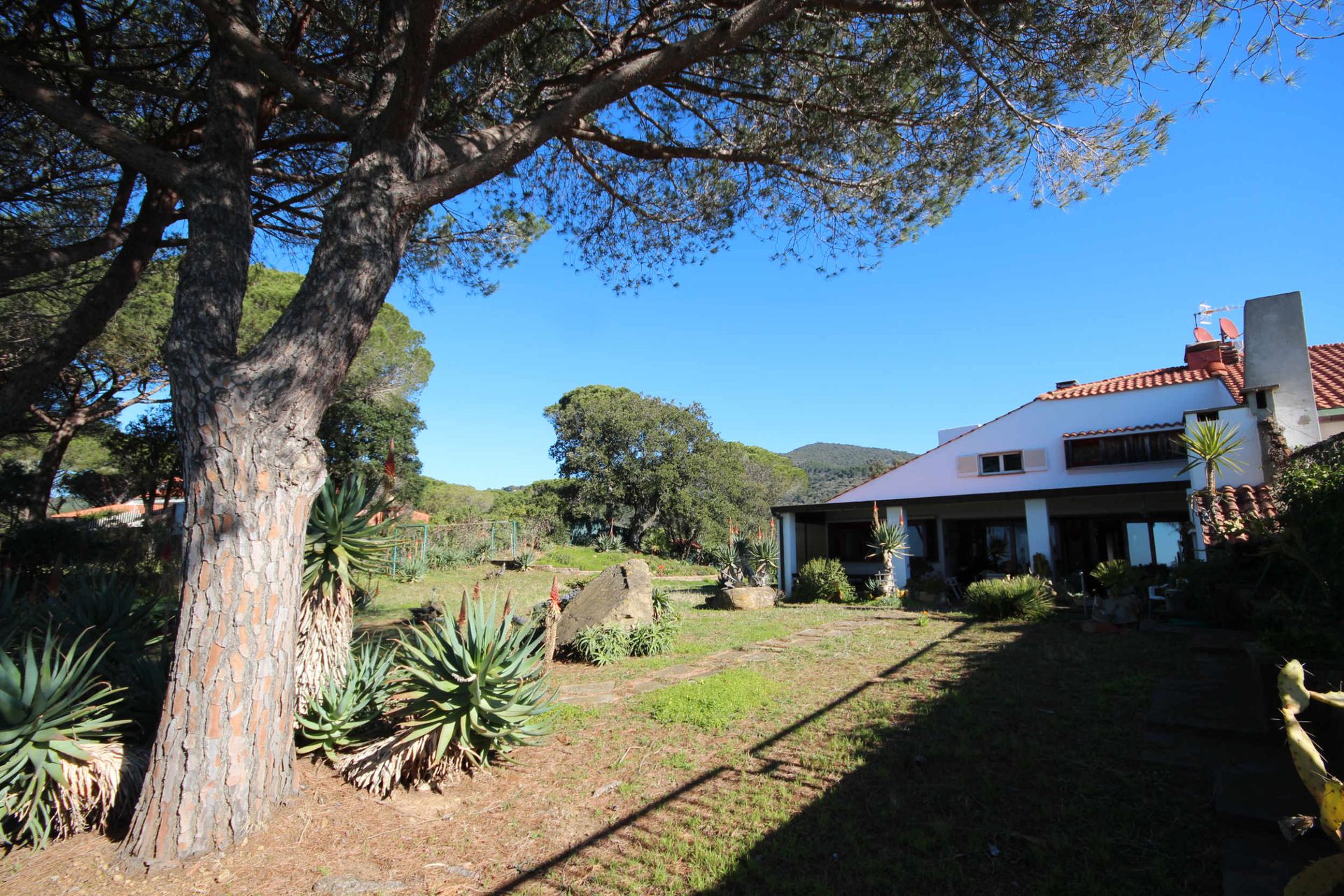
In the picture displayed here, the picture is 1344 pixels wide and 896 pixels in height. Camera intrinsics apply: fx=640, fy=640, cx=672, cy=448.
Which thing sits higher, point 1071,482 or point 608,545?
point 1071,482

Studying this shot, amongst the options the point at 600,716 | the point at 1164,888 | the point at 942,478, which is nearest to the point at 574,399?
the point at 942,478

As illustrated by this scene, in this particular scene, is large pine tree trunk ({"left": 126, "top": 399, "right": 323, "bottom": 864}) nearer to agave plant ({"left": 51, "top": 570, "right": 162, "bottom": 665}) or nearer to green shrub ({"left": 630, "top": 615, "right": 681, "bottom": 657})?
agave plant ({"left": 51, "top": 570, "right": 162, "bottom": 665})

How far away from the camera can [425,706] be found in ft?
13.8

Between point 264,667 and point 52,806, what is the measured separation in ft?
4.46

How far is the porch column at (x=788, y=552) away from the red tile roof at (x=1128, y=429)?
678cm

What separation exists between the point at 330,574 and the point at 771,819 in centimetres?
346

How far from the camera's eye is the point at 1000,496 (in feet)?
45.4

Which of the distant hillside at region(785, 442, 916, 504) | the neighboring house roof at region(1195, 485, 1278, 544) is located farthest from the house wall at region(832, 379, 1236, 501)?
the distant hillside at region(785, 442, 916, 504)

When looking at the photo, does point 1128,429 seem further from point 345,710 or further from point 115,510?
point 115,510

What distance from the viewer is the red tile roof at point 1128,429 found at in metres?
13.9

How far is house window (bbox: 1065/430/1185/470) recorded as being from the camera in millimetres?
13797

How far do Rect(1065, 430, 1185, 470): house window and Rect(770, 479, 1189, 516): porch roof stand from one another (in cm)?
121

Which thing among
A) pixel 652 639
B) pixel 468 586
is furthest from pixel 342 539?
pixel 468 586

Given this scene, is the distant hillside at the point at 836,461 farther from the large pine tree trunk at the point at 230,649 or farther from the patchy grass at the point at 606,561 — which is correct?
A: the large pine tree trunk at the point at 230,649
